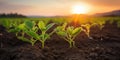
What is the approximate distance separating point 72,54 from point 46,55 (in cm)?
54

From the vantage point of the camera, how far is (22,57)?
3.73m

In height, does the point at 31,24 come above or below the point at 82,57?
above

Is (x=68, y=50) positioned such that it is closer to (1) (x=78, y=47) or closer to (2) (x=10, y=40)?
(1) (x=78, y=47)

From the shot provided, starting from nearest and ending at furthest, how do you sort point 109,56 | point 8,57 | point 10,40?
1. point 8,57
2. point 109,56
3. point 10,40

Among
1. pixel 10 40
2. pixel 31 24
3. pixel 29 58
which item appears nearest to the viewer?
pixel 29 58

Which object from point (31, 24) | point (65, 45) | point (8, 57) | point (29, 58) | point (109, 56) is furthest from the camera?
point (65, 45)

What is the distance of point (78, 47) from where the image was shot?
15.7 feet

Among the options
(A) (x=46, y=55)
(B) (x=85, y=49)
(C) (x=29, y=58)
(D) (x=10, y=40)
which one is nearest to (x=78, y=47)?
(B) (x=85, y=49)

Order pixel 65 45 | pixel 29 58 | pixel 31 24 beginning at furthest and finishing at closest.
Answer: pixel 65 45 < pixel 31 24 < pixel 29 58

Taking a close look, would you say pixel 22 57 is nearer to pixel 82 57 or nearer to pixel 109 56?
pixel 82 57

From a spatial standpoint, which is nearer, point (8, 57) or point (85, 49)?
point (8, 57)

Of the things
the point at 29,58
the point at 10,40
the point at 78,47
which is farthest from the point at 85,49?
the point at 10,40

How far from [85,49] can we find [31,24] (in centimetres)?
121

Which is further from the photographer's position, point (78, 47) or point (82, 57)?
point (78, 47)
